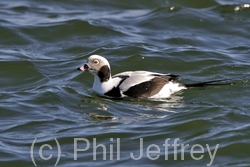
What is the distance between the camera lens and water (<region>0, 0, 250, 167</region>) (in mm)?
9172

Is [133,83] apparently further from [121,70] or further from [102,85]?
[121,70]

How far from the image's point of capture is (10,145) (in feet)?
30.7

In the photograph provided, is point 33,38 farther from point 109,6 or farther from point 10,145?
point 10,145

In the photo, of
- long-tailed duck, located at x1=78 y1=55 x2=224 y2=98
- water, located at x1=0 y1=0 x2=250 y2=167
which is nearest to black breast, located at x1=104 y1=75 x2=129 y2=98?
long-tailed duck, located at x1=78 y1=55 x2=224 y2=98

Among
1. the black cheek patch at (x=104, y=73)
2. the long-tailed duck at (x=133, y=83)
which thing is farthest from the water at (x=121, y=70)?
the black cheek patch at (x=104, y=73)

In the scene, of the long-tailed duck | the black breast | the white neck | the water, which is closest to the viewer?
the water

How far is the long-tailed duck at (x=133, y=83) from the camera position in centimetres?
1103

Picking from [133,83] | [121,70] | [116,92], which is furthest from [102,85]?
[121,70]

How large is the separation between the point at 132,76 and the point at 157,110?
84cm

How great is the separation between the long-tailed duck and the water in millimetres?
128

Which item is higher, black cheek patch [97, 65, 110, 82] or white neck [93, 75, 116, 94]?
black cheek patch [97, 65, 110, 82]

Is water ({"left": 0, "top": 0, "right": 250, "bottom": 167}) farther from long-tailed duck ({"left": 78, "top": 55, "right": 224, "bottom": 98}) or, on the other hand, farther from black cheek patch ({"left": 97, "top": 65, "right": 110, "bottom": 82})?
black cheek patch ({"left": 97, "top": 65, "right": 110, "bottom": 82})

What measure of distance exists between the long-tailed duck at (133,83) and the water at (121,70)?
13cm

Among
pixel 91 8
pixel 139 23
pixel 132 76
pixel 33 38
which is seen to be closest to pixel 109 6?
pixel 91 8
